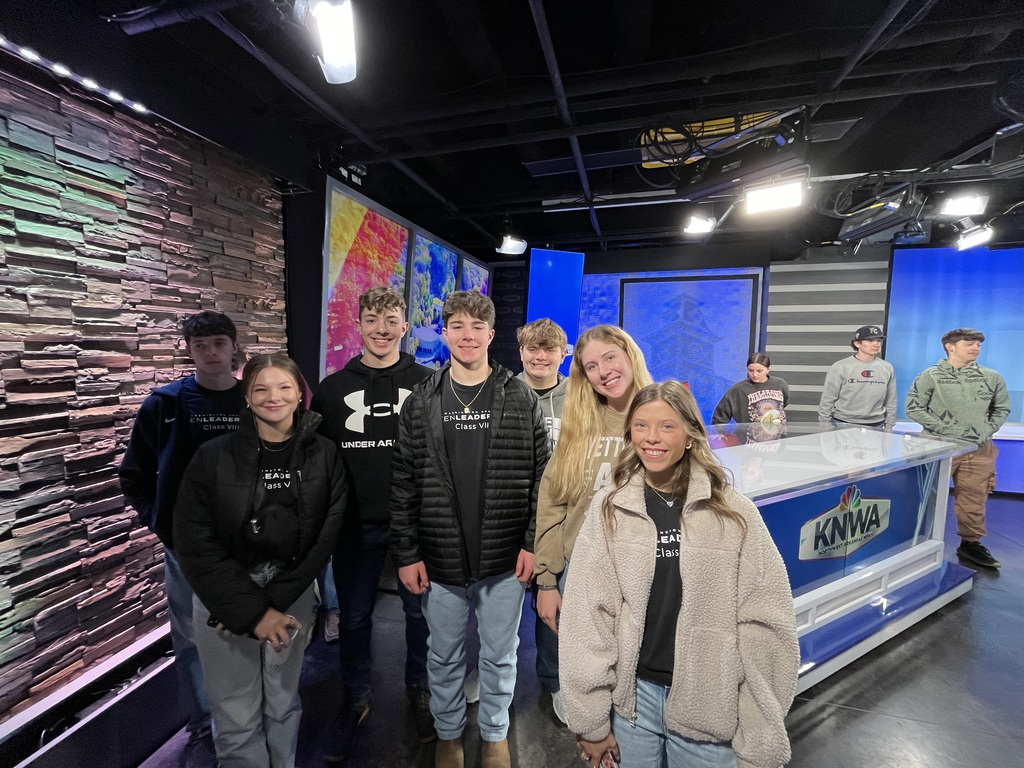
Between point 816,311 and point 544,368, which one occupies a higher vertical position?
point 816,311

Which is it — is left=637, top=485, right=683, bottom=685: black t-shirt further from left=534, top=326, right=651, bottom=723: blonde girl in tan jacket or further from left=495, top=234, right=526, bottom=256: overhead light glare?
left=495, top=234, right=526, bottom=256: overhead light glare

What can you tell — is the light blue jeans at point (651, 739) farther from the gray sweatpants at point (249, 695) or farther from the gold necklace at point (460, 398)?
the gray sweatpants at point (249, 695)

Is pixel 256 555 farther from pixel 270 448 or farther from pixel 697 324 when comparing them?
pixel 697 324

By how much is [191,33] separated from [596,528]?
3165mm

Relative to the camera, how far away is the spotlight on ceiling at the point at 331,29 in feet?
5.62

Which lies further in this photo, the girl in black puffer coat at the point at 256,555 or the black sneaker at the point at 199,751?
the black sneaker at the point at 199,751

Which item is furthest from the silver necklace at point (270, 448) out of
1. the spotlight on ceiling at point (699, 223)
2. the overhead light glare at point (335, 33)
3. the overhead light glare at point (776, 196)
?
the spotlight on ceiling at point (699, 223)

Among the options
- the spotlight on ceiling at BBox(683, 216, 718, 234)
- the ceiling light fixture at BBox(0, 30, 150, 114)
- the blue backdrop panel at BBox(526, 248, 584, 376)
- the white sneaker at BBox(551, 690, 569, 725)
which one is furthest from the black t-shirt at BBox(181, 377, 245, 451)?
the spotlight on ceiling at BBox(683, 216, 718, 234)

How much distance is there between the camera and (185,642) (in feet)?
6.03

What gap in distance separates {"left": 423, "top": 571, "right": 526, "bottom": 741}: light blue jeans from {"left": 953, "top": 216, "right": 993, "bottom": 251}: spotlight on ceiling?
267 inches

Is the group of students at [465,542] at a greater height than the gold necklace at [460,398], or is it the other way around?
the gold necklace at [460,398]

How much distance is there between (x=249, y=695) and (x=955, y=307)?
8416mm

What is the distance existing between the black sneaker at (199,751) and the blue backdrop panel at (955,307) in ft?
26.3

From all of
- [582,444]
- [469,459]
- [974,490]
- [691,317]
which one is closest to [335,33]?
[469,459]
